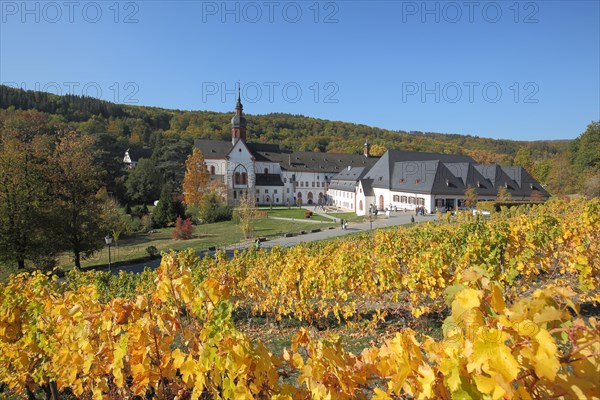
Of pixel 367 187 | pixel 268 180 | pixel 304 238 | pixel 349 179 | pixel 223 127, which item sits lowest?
pixel 304 238

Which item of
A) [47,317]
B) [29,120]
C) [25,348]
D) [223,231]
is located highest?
[29,120]

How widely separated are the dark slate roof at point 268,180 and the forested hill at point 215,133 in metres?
16.1

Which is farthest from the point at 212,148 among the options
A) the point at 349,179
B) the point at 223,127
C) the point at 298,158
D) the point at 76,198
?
the point at 76,198

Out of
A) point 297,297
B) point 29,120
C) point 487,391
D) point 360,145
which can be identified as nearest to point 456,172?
point 297,297

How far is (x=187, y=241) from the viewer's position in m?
32.2

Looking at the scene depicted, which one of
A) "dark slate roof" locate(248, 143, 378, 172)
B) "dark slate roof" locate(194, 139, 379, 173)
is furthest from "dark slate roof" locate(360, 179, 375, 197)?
"dark slate roof" locate(248, 143, 378, 172)

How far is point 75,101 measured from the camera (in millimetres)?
104062

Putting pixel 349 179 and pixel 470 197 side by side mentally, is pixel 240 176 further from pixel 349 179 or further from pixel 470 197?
pixel 470 197

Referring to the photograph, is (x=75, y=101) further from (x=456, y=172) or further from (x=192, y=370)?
(x=192, y=370)

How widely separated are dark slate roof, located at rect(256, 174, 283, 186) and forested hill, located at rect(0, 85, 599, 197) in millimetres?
16114

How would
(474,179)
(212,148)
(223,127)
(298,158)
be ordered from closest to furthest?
(474,179)
(212,148)
(298,158)
(223,127)

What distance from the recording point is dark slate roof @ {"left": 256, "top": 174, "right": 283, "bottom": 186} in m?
71.8

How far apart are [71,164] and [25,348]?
2277 centimetres

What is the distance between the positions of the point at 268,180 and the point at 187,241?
136 feet
